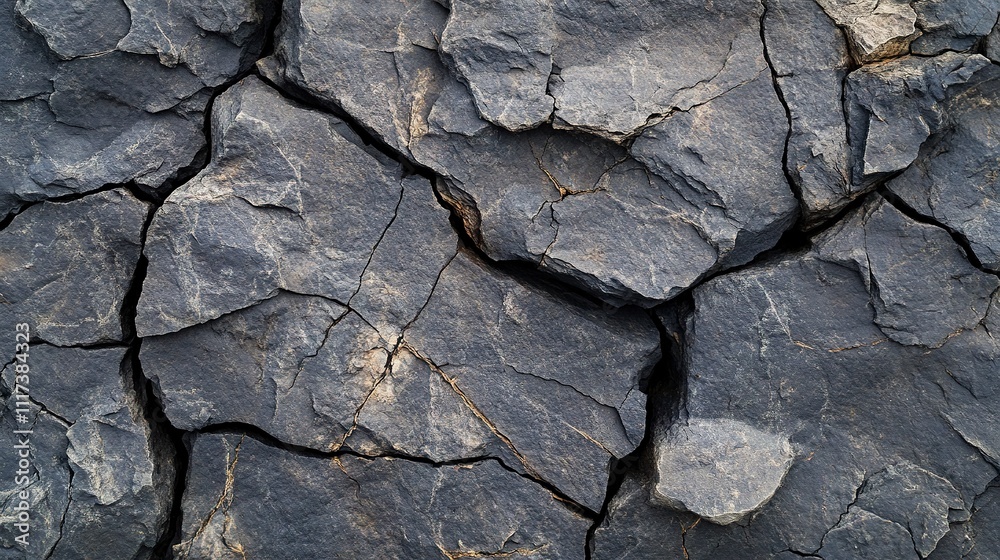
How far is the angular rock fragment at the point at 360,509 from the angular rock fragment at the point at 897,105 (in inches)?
51.3

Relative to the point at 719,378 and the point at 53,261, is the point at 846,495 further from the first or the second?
the point at 53,261

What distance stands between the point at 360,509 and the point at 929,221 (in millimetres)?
1801

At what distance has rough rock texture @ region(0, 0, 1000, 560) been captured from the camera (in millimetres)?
1981

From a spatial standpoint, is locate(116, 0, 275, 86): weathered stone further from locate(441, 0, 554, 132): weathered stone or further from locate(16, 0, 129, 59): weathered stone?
locate(441, 0, 554, 132): weathered stone

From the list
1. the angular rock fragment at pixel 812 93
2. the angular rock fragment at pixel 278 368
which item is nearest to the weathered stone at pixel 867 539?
the angular rock fragment at pixel 812 93

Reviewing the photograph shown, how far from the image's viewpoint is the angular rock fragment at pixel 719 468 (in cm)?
199

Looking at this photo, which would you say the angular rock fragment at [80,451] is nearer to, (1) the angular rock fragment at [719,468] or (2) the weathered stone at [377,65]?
(2) the weathered stone at [377,65]

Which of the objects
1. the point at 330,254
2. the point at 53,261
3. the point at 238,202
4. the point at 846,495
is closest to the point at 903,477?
the point at 846,495

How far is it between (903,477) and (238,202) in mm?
2010

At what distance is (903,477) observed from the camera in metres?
2.04

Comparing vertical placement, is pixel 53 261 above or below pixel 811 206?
below

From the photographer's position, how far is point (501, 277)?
6.91 ft

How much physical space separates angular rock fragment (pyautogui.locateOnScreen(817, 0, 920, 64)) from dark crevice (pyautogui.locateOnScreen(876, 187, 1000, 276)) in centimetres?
36

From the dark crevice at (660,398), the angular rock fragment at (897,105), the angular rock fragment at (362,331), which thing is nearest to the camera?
the angular rock fragment at (897,105)
